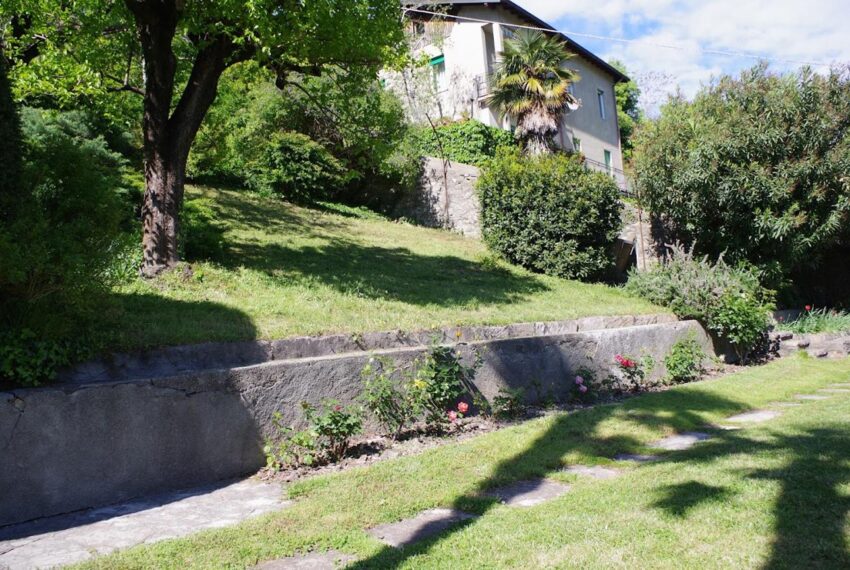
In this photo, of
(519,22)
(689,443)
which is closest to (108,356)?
(689,443)

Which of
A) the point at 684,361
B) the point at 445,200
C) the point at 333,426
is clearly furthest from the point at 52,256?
the point at 445,200

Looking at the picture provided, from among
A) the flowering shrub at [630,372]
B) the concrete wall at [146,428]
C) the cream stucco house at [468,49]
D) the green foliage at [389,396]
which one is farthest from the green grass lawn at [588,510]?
the cream stucco house at [468,49]

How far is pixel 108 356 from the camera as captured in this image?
4.94 m

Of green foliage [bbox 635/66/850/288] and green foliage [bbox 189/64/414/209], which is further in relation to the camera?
green foliage [bbox 189/64/414/209]

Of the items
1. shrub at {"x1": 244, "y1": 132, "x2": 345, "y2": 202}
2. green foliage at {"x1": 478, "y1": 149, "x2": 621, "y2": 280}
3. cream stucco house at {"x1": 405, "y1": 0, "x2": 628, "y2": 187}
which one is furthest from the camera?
cream stucco house at {"x1": 405, "y1": 0, "x2": 628, "y2": 187}

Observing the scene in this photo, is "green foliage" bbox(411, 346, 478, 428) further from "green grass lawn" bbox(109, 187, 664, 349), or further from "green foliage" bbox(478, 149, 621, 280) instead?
"green foliage" bbox(478, 149, 621, 280)

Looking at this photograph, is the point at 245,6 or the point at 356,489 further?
the point at 245,6

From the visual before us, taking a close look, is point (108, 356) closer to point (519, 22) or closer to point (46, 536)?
point (46, 536)

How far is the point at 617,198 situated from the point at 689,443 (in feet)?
29.0

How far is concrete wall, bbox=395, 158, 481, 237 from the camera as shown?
17.7 m

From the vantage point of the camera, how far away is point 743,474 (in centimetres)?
421

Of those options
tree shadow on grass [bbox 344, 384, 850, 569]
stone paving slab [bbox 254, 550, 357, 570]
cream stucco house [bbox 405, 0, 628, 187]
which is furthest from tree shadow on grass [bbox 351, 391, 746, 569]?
cream stucco house [bbox 405, 0, 628, 187]

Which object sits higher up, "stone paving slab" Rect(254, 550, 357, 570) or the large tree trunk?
the large tree trunk

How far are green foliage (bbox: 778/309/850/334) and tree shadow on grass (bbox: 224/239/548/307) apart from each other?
529 cm
